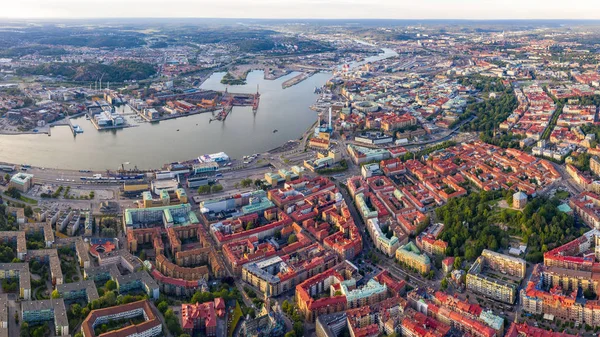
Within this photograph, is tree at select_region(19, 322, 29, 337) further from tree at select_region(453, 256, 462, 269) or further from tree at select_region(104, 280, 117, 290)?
tree at select_region(453, 256, 462, 269)

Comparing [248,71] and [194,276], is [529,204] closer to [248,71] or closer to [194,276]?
[194,276]

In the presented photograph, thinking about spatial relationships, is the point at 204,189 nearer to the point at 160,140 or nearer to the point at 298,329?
the point at 298,329

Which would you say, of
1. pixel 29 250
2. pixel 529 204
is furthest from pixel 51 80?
pixel 529 204

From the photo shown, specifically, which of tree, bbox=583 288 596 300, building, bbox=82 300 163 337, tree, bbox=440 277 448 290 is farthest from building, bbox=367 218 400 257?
building, bbox=82 300 163 337

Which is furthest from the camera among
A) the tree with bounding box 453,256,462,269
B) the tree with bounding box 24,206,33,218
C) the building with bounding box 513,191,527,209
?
the building with bounding box 513,191,527,209

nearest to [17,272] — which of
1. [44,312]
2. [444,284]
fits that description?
[44,312]

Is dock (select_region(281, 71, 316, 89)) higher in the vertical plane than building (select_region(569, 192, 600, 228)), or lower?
lower
